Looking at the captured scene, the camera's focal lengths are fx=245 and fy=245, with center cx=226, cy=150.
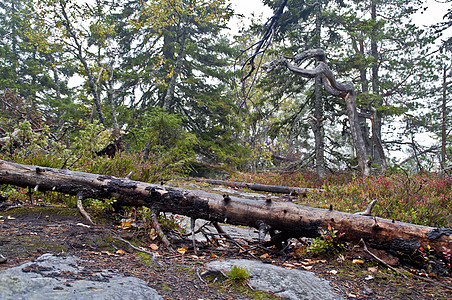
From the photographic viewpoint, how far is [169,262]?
2750mm

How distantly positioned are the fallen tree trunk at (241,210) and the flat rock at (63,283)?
154 centimetres

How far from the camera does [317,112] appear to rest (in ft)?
40.8

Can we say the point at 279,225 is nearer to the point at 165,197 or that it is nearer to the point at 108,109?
the point at 165,197

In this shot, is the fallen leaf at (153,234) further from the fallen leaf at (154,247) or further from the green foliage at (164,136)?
the green foliage at (164,136)

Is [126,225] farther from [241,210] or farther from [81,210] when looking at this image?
[241,210]

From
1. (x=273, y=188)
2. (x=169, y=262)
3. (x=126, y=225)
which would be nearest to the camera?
(x=169, y=262)

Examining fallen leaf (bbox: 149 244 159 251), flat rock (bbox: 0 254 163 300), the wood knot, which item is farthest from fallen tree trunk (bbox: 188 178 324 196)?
flat rock (bbox: 0 254 163 300)

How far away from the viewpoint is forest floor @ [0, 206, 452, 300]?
84.9 inches

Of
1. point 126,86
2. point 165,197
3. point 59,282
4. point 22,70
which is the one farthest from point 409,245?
point 22,70

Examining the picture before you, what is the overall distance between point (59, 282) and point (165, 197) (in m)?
1.90

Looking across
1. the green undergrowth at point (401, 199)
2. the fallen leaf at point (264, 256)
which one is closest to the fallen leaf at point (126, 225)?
Answer: the fallen leaf at point (264, 256)

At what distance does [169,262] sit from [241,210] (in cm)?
121

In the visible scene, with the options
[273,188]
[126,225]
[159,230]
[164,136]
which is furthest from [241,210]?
[164,136]

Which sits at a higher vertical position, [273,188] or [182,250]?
[273,188]
